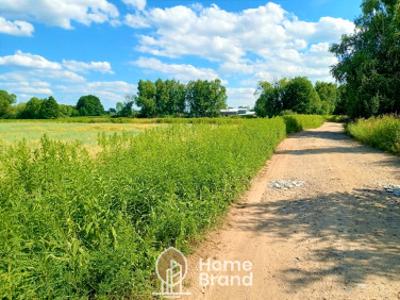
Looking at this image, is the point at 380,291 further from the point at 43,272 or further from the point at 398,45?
the point at 398,45

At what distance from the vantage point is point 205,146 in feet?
22.2

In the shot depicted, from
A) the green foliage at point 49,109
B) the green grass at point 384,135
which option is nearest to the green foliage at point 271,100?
the green grass at point 384,135

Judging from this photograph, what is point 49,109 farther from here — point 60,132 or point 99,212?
point 99,212

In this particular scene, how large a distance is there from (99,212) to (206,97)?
350 ft

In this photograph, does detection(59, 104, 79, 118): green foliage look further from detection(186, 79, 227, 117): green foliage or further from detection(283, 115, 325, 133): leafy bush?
detection(283, 115, 325, 133): leafy bush

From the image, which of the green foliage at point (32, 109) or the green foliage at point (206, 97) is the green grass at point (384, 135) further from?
the green foliage at point (32, 109)

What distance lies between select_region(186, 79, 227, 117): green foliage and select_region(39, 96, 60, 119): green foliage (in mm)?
38638

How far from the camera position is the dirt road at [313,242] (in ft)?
14.2

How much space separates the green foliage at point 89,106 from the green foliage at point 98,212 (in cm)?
13159

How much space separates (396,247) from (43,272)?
4973 mm

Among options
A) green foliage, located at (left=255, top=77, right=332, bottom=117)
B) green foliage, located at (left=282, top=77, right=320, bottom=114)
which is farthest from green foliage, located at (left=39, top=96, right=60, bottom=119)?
green foliage, located at (left=282, top=77, right=320, bottom=114)

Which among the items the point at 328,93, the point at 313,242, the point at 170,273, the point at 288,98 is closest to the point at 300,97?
the point at 288,98

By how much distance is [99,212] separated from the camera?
357cm

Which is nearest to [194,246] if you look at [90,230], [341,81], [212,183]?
[212,183]
